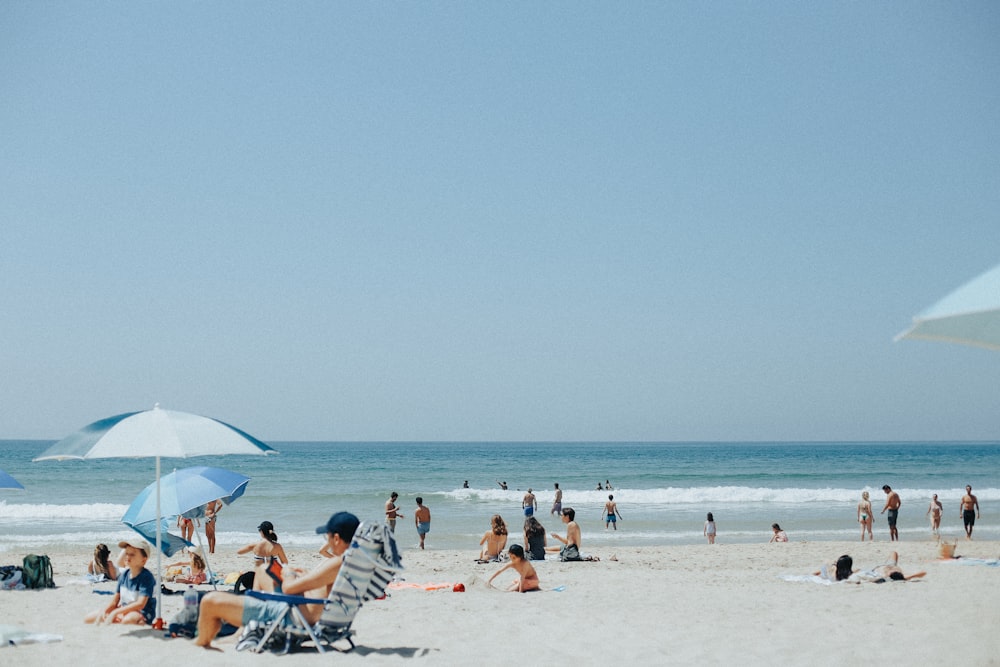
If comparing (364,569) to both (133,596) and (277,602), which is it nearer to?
(277,602)

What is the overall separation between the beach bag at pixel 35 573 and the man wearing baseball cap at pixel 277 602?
571 cm

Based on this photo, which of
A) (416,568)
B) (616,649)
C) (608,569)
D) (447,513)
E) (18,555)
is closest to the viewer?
(616,649)

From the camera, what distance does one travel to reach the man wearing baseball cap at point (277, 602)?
6.26 metres

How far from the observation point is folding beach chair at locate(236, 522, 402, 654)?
618 cm

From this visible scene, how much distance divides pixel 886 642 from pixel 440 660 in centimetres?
365

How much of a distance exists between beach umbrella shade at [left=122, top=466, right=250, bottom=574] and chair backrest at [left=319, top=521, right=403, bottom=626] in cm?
312

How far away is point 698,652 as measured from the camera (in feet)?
21.6

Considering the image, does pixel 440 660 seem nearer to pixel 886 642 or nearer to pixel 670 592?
pixel 886 642

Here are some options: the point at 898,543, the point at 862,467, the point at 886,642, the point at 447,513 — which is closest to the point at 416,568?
the point at 886,642

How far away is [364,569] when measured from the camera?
618cm

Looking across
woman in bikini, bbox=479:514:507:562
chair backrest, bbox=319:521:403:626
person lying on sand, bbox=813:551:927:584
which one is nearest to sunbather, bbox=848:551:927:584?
person lying on sand, bbox=813:551:927:584

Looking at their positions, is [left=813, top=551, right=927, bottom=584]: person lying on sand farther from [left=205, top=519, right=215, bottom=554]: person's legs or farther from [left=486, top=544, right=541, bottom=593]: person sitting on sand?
[left=205, top=519, right=215, bottom=554]: person's legs

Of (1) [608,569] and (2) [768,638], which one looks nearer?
(2) [768,638]

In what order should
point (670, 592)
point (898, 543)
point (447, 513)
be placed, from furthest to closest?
point (447, 513)
point (898, 543)
point (670, 592)
